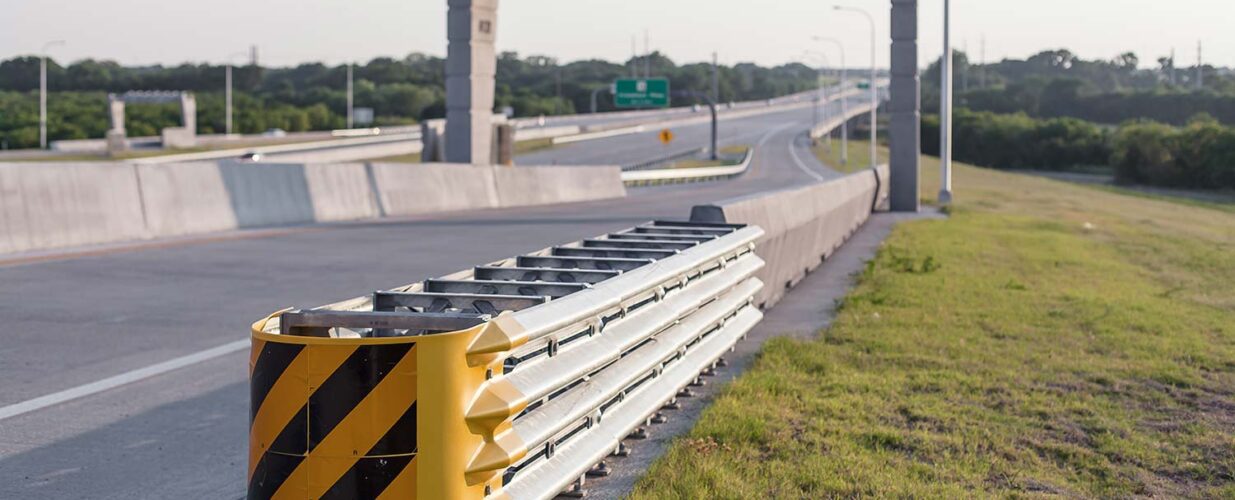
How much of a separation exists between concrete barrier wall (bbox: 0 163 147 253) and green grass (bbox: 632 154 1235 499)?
378 inches

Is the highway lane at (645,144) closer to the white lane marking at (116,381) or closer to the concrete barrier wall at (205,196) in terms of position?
Answer: the concrete barrier wall at (205,196)

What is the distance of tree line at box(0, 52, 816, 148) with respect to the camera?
9831 cm

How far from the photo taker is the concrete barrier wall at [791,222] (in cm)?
1282

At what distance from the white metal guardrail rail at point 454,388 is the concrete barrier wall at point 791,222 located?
5254 mm

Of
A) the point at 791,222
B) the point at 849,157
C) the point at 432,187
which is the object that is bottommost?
the point at 791,222

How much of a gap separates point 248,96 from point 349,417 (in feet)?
424

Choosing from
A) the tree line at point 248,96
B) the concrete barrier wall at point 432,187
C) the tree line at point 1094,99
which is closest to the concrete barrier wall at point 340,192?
the concrete barrier wall at point 432,187

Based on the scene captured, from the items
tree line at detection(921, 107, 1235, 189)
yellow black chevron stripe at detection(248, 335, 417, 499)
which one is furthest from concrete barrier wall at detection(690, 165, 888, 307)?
tree line at detection(921, 107, 1235, 189)

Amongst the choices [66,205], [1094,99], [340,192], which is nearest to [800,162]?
[340,192]

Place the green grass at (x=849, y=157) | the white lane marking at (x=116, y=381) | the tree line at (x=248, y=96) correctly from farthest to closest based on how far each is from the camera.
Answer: the tree line at (x=248, y=96)
the green grass at (x=849, y=157)
the white lane marking at (x=116, y=381)

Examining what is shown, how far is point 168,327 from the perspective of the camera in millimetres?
11539

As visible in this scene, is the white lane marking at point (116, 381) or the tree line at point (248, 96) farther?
the tree line at point (248, 96)

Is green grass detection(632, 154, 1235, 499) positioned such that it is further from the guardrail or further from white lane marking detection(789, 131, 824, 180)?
white lane marking detection(789, 131, 824, 180)

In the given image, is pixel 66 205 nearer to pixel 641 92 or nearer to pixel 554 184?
pixel 554 184
